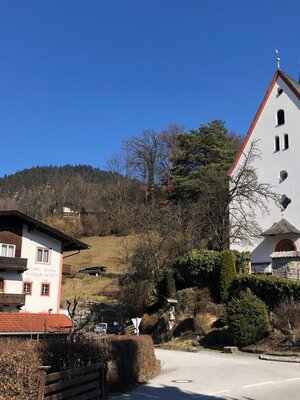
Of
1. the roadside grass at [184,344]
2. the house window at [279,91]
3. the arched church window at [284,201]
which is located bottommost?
the roadside grass at [184,344]

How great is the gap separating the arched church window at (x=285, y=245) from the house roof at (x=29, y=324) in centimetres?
1836

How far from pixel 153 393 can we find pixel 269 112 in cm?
3416

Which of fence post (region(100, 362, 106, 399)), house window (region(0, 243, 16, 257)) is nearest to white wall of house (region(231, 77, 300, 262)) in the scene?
house window (region(0, 243, 16, 257))

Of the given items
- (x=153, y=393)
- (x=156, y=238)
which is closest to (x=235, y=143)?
(x=156, y=238)

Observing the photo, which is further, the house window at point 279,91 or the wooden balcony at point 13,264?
the house window at point 279,91

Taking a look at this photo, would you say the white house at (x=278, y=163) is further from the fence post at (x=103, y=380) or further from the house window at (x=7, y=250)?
the fence post at (x=103, y=380)

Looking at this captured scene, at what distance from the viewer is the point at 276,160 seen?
140 feet

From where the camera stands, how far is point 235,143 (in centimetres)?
7325

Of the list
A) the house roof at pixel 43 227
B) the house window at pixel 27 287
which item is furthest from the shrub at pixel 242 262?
the house window at pixel 27 287

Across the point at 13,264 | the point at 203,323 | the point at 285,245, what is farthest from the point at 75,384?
the point at 285,245

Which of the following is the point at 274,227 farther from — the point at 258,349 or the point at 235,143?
the point at 235,143

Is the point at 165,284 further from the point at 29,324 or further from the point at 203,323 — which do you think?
the point at 29,324

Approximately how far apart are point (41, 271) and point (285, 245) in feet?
62.5

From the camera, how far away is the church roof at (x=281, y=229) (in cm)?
3944
